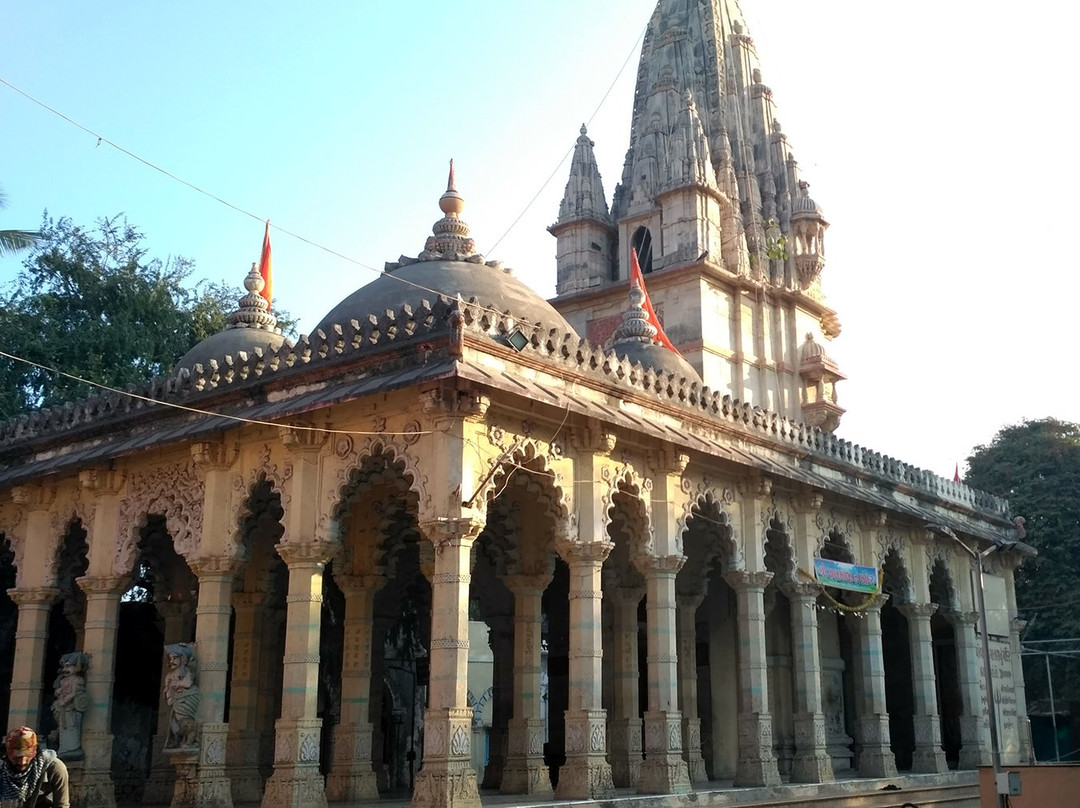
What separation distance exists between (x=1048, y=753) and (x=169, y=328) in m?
28.1

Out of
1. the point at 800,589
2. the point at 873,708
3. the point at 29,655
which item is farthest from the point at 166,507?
the point at 873,708

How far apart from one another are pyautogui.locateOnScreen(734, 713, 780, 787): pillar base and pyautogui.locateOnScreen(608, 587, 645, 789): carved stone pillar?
5.44 feet

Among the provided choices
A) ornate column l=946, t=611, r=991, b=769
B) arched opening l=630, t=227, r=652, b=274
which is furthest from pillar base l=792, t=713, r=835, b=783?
arched opening l=630, t=227, r=652, b=274

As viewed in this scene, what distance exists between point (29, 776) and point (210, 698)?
7.32 m

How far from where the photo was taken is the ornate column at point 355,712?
1616 cm

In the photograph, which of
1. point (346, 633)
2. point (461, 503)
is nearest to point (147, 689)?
point (346, 633)

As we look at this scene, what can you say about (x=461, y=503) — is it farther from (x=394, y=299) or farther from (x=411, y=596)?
(x=411, y=596)

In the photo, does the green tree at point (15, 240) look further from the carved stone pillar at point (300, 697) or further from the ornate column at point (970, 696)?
the ornate column at point (970, 696)

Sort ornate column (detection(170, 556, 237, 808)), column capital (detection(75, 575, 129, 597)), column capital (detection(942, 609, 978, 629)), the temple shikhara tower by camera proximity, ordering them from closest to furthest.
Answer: ornate column (detection(170, 556, 237, 808))
column capital (detection(75, 575, 129, 597))
column capital (detection(942, 609, 978, 629))
the temple shikhara tower

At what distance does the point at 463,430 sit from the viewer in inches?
532

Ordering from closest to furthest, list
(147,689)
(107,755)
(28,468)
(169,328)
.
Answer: (107,755) → (28,468) → (147,689) → (169,328)

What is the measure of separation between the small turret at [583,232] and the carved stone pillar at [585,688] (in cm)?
2463

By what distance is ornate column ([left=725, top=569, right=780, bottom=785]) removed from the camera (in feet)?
57.1

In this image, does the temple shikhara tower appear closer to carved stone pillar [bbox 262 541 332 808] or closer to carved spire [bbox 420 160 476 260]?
carved spire [bbox 420 160 476 260]
